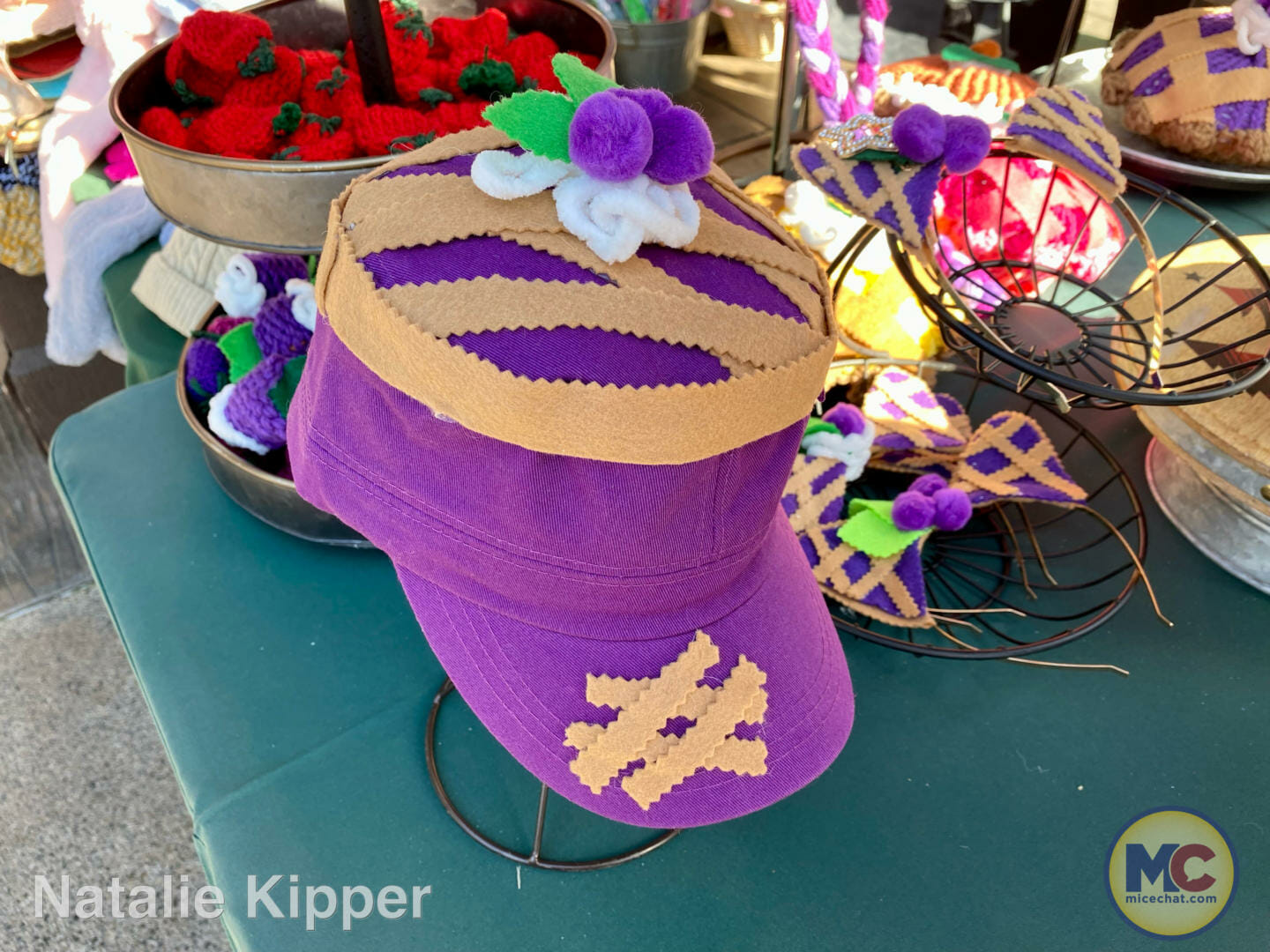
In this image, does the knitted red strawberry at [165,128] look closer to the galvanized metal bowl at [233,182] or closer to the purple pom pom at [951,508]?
the galvanized metal bowl at [233,182]

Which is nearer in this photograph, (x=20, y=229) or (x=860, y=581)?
(x=860, y=581)

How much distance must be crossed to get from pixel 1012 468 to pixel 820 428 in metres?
0.15

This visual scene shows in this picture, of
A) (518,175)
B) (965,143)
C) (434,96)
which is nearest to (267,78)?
(434,96)

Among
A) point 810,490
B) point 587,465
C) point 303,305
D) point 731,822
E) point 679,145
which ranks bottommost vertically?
point 731,822

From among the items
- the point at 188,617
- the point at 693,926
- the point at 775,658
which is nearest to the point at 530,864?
the point at 693,926

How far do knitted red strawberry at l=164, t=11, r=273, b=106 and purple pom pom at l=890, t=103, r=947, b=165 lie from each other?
17.4 inches

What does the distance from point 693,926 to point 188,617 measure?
457mm

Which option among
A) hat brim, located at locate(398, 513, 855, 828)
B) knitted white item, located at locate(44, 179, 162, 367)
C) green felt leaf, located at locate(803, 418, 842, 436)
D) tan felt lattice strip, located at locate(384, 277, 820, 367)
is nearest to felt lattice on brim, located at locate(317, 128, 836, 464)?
tan felt lattice strip, located at locate(384, 277, 820, 367)

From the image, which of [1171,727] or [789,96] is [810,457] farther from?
[789,96]

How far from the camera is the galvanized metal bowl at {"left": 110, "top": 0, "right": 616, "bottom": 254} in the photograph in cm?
50

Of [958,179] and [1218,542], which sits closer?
[1218,542]

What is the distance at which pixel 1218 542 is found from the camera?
73cm

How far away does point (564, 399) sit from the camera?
34 cm

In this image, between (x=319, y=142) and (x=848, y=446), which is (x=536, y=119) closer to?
(x=319, y=142)
